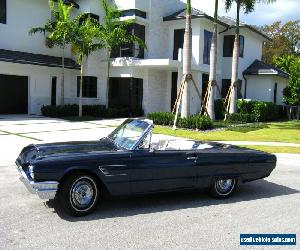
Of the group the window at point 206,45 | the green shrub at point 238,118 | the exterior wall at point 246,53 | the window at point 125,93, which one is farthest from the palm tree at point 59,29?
the exterior wall at point 246,53

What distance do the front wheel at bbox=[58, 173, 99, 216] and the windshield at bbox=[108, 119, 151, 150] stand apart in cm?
85

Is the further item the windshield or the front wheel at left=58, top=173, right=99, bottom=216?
the windshield

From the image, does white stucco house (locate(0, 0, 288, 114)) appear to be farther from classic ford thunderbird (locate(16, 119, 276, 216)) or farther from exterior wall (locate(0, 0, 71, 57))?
classic ford thunderbird (locate(16, 119, 276, 216))

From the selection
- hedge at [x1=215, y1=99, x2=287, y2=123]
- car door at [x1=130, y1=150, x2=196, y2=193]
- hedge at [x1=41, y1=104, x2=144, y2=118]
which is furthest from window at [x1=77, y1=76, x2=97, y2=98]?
car door at [x1=130, y1=150, x2=196, y2=193]

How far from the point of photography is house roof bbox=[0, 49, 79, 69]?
863 inches

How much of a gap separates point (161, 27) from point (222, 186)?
21.5m

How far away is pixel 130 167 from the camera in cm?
623

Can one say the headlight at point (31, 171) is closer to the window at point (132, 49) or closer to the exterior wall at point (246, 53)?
the window at point (132, 49)

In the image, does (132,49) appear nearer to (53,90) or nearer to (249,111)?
(53,90)

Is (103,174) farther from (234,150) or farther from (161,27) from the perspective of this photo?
(161,27)

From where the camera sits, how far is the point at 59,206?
6395 mm

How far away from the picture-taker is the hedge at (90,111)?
23.2 m

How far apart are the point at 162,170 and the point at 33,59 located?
732 inches

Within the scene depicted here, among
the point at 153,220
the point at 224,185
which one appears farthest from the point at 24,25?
the point at 153,220
